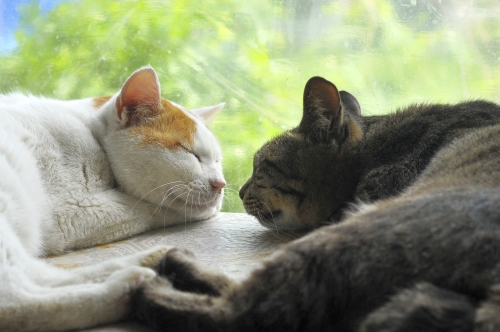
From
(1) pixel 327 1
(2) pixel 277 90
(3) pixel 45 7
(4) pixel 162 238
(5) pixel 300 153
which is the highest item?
(1) pixel 327 1

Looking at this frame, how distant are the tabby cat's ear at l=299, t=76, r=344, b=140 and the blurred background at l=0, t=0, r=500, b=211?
2.93ft

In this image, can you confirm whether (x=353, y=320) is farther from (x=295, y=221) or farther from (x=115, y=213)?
(x=115, y=213)

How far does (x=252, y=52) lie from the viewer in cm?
286

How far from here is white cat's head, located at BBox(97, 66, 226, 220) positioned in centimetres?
178

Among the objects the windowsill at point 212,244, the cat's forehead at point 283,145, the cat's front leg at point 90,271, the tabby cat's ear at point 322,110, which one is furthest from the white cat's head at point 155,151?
the cat's front leg at point 90,271

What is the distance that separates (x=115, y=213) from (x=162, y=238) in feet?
0.66

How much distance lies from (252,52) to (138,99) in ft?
3.95

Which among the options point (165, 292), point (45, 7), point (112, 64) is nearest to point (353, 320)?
point (165, 292)

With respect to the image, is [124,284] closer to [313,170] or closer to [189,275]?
[189,275]

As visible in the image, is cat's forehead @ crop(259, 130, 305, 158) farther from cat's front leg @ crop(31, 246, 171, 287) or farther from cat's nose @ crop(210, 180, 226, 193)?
cat's front leg @ crop(31, 246, 171, 287)

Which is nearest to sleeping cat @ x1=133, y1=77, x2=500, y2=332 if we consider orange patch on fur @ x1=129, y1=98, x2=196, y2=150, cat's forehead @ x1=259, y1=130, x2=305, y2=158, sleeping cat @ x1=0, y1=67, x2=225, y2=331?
A: sleeping cat @ x1=0, y1=67, x2=225, y2=331

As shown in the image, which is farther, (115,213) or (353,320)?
(115,213)

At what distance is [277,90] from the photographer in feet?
9.32

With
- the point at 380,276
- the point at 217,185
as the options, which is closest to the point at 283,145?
the point at 217,185
